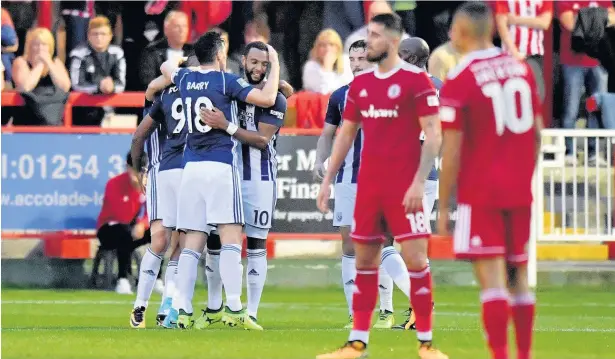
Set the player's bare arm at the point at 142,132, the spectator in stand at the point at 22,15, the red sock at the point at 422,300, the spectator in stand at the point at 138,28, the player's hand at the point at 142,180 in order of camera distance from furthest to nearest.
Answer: the spectator in stand at the point at 22,15 → the spectator in stand at the point at 138,28 → the player's hand at the point at 142,180 → the player's bare arm at the point at 142,132 → the red sock at the point at 422,300

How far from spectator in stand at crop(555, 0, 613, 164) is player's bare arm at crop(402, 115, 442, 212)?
37.3 ft

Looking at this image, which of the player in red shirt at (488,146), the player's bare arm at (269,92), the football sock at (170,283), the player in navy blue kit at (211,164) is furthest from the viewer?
the football sock at (170,283)

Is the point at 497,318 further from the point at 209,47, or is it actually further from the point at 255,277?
the point at 255,277

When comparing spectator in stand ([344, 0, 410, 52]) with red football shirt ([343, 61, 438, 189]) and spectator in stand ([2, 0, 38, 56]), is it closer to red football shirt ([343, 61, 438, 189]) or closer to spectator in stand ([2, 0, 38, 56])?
spectator in stand ([2, 0, 38, 56])

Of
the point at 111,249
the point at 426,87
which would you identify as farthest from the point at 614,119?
the point at 426,87

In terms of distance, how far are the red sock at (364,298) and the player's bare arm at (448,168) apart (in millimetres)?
1449

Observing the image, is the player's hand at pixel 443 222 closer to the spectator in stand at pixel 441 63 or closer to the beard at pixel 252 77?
the beard at pixel 252 77

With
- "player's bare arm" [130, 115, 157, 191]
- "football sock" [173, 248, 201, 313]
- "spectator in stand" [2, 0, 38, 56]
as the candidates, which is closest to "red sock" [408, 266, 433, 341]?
"football sock" [173, 248, 201, 313]

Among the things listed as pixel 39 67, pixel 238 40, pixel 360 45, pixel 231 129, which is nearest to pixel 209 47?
pixel 231 129

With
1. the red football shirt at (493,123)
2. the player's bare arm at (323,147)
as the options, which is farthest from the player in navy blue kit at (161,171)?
the red football shirt at (493,123)

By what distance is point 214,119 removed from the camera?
12.8 m

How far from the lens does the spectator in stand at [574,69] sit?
70.9ft

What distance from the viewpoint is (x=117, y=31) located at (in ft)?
73.1

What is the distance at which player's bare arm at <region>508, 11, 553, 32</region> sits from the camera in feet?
68.6
